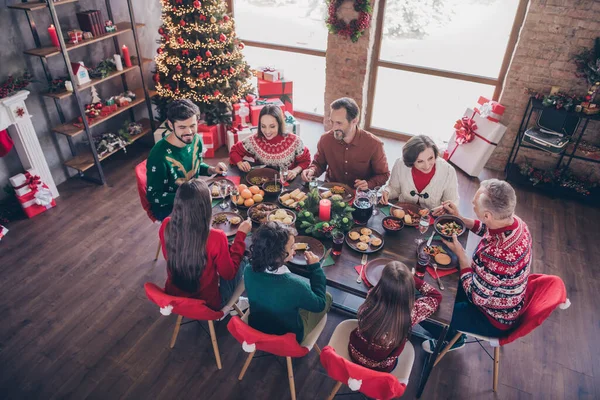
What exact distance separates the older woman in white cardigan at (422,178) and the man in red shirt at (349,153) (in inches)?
10.4

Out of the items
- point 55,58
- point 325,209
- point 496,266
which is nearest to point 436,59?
point 325,209

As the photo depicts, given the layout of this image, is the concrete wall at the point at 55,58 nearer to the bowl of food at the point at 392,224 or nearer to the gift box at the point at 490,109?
the bowl of food at the point at 392,224

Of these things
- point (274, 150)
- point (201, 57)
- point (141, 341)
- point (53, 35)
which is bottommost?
point (141, 341)

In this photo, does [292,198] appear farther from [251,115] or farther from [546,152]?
[546,152]

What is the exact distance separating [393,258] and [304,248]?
557 millimetres

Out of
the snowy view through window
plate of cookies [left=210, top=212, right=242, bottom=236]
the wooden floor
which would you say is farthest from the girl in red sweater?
the snowy view through window

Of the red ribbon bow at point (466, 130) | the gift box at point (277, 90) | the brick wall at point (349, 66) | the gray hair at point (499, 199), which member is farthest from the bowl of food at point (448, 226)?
the gift box at point (277, 90)

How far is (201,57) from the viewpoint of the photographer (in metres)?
4.90

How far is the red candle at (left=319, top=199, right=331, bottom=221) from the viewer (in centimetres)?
281

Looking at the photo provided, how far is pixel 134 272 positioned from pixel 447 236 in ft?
8.87

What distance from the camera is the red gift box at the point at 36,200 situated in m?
4.34

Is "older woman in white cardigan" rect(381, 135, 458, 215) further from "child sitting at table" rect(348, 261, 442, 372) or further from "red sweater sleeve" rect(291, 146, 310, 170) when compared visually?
"child sitting at table" rect(348, 261, 442, 372)

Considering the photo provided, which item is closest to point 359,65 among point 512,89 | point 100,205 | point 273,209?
point 512,89

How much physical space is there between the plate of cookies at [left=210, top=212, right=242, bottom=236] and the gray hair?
1.56 metres
